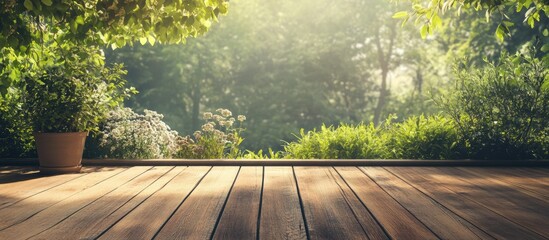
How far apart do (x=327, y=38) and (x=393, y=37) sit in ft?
12.5

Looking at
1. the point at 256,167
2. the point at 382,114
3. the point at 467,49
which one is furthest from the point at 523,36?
the point at 382,114

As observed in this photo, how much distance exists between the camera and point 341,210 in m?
3.53

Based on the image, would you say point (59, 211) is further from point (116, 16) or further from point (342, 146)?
point (342, 146)

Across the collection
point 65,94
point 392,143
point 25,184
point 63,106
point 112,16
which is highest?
point 112,16

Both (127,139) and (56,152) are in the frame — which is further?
(127,139)

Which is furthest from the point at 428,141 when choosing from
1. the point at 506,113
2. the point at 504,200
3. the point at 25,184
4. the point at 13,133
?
the point at 13,133

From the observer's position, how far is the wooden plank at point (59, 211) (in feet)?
9.73

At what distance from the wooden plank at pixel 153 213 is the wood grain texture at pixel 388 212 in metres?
1.29

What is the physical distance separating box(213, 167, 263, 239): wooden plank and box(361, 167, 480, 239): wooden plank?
39.6 inches

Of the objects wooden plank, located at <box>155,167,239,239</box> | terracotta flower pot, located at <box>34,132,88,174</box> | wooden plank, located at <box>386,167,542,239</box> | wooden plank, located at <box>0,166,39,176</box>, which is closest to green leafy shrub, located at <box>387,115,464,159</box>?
wooden plank, located at <box>386,167,542,239</box>

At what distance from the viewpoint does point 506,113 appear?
673 centimetres

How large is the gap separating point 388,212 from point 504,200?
3.61ft

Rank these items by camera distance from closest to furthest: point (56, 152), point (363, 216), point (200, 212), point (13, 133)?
point (363, 216)
point (200, 212)
point (56, 152)
point (13, 133)

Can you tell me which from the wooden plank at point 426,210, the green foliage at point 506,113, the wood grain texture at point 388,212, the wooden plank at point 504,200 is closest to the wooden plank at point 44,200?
the wood grain texture at point 388,212
